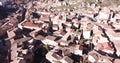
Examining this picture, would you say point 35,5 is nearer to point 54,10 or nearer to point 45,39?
point 54,10

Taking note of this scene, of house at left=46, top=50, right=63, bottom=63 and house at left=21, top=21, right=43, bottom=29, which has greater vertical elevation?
house at left=21, top=21, right=43, bottom=29

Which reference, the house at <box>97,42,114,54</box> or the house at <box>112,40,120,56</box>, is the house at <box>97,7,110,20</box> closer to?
the house at <box>112,40,120,56</box>

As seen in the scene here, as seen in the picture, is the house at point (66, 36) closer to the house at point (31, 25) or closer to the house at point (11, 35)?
the house at point (31, 25)

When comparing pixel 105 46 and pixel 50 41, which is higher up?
pixel 50 41

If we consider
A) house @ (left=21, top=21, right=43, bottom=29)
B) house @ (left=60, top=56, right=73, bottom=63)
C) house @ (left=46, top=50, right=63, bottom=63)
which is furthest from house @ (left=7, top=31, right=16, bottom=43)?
house @ (left=60, top=56, right=73, bottom=63)

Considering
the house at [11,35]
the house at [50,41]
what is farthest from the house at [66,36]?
the house at [11,35]

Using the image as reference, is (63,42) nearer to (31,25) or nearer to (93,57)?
(93,57)

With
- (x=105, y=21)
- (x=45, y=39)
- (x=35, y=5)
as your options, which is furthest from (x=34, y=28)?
(x=35, y=5)

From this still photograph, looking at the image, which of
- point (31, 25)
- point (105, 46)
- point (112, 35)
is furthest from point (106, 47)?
point (31, 25)
